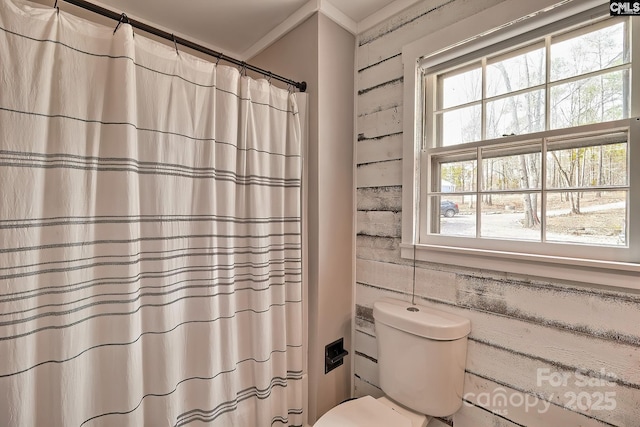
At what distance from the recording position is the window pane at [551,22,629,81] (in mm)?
940

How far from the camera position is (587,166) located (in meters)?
0.99

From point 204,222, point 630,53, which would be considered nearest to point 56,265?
point 204,222

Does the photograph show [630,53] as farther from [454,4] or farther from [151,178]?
[151,178]

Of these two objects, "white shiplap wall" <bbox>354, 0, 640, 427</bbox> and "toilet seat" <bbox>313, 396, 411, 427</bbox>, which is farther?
"toilet seat" <bbox>313, 396, 411, 427</bbox>

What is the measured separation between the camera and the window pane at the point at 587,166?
3.06 feet

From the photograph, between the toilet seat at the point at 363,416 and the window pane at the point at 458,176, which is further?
the window pane at the point at 458,176

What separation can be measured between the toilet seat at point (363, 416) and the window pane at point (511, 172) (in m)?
1.06

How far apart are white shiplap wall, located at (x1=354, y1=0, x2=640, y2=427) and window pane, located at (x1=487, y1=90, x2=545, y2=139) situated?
1.29ft

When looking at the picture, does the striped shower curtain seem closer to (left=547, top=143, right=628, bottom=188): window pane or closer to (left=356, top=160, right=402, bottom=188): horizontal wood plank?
(left=356, top=160, right=402, bottom=188): horizontal wood plank

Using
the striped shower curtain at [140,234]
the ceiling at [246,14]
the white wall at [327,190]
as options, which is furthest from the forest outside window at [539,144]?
the striped shower curtain at [140,234]

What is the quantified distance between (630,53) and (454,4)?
67 cm

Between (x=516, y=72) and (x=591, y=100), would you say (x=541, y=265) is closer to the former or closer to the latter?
(x=591, y=100)
